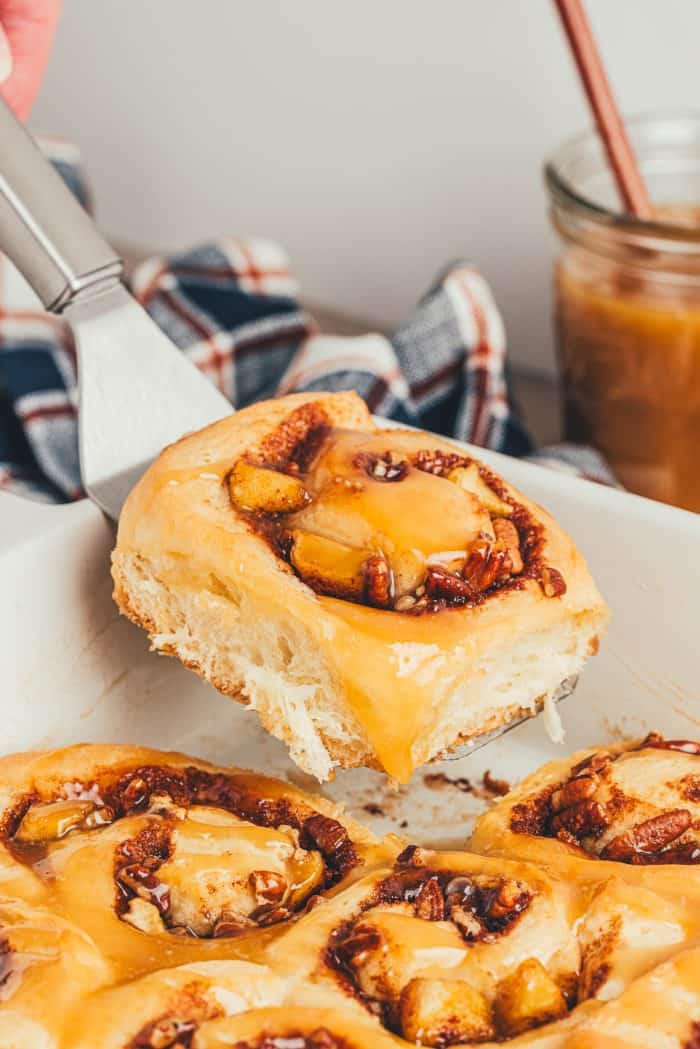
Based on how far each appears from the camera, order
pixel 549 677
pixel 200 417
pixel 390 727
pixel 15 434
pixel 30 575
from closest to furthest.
Answer: pixel 390 727 → pixel 549 677 → pixel 30 575 → pixel 200 417 → pixel 15 434

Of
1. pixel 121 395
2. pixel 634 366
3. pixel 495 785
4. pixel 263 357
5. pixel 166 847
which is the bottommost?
pixel 495 785

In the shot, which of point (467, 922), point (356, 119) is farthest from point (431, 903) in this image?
point (356, 119)

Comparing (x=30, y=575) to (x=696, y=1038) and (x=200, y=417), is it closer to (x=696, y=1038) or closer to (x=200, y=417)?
(x=200, y=417)

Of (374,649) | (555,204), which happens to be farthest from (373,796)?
(555,204)

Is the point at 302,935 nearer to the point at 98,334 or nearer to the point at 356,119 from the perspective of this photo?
the point at 98,334

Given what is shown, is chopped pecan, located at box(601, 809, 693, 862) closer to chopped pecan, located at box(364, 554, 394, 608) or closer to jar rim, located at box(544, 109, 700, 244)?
chopped pecan, located at box(364, 554, 394, 608)

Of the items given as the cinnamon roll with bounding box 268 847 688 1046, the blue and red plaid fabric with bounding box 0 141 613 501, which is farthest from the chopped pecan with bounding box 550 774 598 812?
the blue and red plaid fabric with bounding box 0 141 613 501
